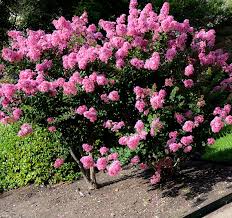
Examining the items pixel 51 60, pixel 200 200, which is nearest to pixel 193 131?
pixel 200 200

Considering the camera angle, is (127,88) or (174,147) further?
(127,88)

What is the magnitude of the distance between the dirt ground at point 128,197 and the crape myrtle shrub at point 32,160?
20cm

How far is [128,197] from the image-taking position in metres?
6.50

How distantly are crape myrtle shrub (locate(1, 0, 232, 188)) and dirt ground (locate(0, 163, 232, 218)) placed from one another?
1.11 feet

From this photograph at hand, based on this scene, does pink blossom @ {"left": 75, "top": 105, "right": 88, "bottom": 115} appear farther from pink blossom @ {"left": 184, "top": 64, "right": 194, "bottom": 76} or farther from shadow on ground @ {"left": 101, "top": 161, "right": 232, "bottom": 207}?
shadow on ground @ {"left": 101, "top": 161, "right": 232, "bottom": 207}

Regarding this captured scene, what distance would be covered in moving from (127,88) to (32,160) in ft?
7.48

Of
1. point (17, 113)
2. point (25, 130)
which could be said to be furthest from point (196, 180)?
point (17, 113)

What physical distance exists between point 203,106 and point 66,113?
1667mm

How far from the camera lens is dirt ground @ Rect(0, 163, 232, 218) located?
601 centimetres

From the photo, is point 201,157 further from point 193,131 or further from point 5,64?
point 5,64

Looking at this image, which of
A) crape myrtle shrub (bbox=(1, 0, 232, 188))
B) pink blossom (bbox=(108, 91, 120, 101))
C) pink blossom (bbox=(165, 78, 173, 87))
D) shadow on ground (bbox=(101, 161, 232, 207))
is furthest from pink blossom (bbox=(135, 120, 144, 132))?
shadow on ground (bbox=(101, 161, 232, 207))

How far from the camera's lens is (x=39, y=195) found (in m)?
7.45

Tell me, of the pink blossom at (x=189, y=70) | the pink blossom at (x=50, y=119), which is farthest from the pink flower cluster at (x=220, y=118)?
the pink blossom at (x=50, y=119)

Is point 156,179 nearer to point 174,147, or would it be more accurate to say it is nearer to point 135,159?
point 135,159
